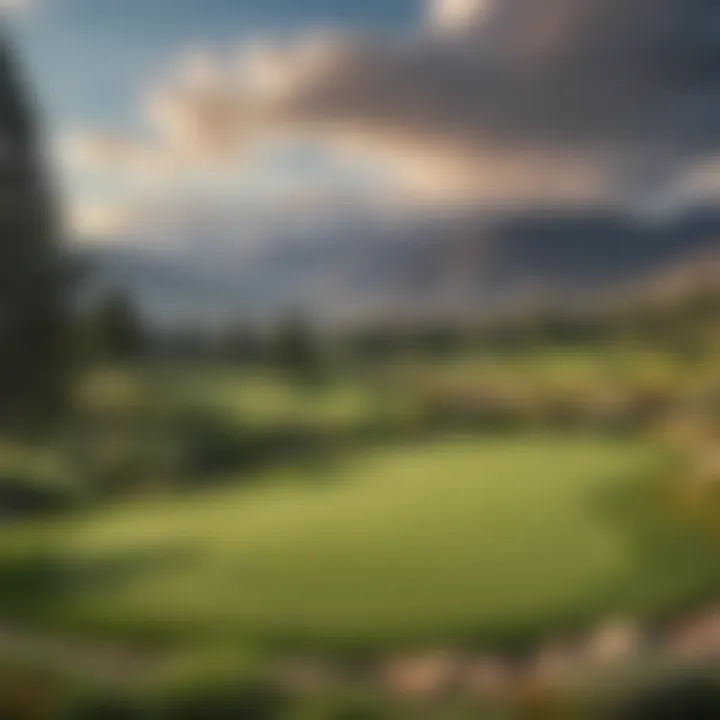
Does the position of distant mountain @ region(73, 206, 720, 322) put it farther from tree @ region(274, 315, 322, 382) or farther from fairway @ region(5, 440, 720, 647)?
fairway @ region(5, 440, 720, 647)

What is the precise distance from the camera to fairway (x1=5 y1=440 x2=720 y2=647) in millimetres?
990

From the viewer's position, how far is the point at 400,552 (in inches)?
39.7

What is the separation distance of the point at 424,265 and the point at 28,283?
0.40 meters

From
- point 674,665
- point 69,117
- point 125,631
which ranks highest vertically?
point 69,117

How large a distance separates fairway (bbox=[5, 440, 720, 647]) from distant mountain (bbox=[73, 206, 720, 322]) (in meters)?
0.16

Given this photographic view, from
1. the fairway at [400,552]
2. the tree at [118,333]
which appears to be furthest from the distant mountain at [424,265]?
the fairway at [400,552]

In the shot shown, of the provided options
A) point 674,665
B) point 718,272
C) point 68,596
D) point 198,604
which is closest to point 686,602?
point 674,665

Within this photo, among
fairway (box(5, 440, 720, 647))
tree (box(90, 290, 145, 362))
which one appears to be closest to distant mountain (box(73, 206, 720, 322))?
tree (box(90, 290, 145, 362))

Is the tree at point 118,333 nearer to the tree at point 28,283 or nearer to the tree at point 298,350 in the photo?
the tree at point 28,283

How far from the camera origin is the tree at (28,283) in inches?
41.0

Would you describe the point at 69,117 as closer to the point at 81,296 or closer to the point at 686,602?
the point at 81,296

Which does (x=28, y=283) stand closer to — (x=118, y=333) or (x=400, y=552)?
(x=118, y=333)

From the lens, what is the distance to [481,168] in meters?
1.09

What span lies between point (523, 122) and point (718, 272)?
256 millimetres
